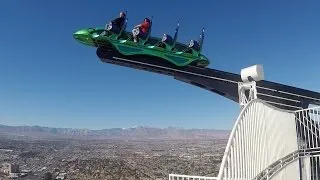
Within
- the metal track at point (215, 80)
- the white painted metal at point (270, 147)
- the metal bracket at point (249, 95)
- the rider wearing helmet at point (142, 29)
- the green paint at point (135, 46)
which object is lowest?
the white painted metal at point (270, 147)

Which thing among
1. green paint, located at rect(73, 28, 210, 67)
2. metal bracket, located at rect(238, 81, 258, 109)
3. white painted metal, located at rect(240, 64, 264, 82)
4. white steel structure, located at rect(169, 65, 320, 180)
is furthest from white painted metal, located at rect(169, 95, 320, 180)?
green paint, located at rect(73, 28, 210, 67)

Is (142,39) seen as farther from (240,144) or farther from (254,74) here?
(240,144)

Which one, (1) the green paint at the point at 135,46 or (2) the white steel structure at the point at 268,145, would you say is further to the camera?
(1) the green paint at the point at 135,46

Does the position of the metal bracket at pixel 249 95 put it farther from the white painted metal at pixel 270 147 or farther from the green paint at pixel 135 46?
the green paint at pixel 135 46

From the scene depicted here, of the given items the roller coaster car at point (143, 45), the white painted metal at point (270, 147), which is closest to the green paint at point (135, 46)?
the roller coaster car at point (143, 45)

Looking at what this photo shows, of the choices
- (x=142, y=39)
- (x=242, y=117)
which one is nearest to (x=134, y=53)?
(x=142, y=39)

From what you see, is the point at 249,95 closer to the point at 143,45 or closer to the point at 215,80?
the point at 143,45

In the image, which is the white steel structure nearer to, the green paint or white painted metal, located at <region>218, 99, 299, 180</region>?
white painted metal, located at <region>218, 99, 299, 180</region>
